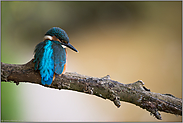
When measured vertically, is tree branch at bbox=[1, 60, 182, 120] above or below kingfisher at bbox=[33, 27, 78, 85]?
below

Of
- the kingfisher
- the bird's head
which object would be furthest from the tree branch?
the bird's head

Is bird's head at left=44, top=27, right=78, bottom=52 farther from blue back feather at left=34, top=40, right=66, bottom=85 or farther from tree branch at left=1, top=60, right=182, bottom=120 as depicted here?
tree branch at left=1, top=60, right=182, bottom=120

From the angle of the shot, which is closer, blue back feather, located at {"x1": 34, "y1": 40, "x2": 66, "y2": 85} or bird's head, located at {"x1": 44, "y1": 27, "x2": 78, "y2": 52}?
blue back feather, located at {"x1": 34, "y1": 40, "x2": 66, "y2": 85}

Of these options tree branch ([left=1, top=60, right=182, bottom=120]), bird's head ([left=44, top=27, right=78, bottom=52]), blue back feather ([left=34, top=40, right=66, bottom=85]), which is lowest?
tree branch ([left=1, top=60, right=182, bottom=120])

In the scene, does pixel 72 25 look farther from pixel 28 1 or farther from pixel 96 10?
pixel 28 1

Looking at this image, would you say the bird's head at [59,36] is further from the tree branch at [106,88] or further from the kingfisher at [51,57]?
the tree branch at [106,88]

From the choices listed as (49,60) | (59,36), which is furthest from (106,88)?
(59,36)

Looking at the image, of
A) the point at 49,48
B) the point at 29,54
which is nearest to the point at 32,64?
the point at 49,48

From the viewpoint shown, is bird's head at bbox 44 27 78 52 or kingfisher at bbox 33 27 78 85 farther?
bird's head at bbox 44 27 78 52
